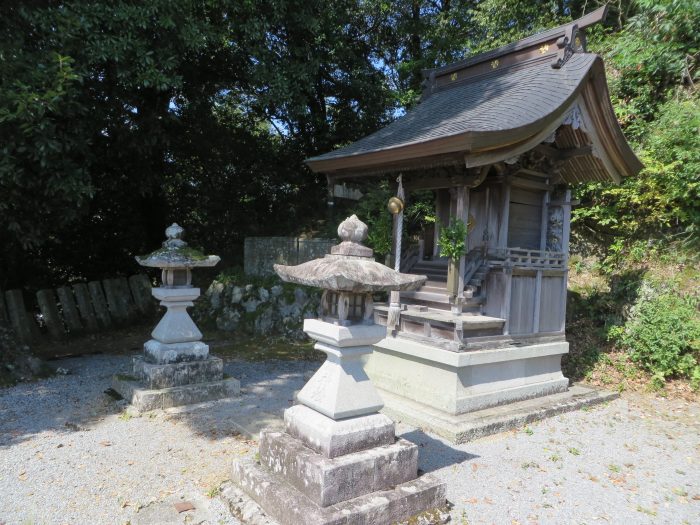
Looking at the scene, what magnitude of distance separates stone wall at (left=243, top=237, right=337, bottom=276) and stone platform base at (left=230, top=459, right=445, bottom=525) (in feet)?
23.7

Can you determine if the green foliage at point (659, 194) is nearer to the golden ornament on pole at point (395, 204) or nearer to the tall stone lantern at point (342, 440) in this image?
the golden ornament on pole at point (395, 204)

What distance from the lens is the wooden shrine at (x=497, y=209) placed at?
17.7 feet

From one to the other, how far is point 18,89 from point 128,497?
5.35 m

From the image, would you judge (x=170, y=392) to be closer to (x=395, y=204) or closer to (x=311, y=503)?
(x=311, y=503)

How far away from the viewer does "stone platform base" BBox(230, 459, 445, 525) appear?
3066mm

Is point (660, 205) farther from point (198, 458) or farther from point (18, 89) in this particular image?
point (18, 89)

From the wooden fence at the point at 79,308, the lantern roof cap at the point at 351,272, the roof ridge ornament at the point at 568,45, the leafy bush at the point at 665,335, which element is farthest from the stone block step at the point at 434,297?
the wooden fence at the point at 79,308

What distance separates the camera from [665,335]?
6.91 meters

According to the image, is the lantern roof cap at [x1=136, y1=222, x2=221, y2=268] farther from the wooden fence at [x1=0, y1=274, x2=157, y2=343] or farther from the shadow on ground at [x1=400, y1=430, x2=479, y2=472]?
the wooden fence at [x1=0, y1=274, x2=157, y2=343]

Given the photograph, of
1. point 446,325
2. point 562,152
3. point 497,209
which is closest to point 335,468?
point 446,325

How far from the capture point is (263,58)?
9891mm

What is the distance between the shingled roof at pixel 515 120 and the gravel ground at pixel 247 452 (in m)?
3.21

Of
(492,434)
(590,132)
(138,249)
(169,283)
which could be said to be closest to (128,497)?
(169,283)

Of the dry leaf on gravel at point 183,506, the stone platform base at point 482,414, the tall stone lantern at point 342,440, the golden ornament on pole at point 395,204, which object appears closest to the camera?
the tall stone lantern at point 342,440
